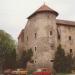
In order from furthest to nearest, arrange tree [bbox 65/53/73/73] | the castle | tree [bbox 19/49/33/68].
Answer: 1. tree [bbox 19/49/33/68]
2. the castle
3. tree [bbox 65/53/73/73]

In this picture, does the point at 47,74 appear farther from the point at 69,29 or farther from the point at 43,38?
the point at 69,29

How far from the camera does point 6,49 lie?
77062 millimetres

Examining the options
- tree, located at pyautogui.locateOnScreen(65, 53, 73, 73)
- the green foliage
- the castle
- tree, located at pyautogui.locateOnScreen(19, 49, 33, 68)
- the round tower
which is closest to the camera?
the green foliage

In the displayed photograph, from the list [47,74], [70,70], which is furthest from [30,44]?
[47,74]

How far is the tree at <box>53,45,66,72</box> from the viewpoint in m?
63.1

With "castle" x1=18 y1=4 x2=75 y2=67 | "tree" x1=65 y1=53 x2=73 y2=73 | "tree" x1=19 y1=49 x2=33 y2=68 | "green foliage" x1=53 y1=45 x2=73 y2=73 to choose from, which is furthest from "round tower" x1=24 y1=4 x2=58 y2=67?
"tree" x1=65 y1=53 x2=73 y2=73

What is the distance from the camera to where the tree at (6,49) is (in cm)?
6906

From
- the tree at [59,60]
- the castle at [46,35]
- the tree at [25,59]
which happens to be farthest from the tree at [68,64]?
the tree at [25,59]

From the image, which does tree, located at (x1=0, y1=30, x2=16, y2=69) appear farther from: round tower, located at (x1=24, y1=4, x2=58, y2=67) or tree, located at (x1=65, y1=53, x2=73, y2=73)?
tree, located at (x1=65, y1=53, x2=73, y2=73)

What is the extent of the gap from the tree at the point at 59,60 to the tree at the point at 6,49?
11273 mm

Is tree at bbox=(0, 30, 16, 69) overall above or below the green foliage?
above

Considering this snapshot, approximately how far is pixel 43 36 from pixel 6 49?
13.8 m

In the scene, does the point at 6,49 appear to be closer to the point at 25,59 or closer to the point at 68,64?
the point at 25,59

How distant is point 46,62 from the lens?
66.8m
